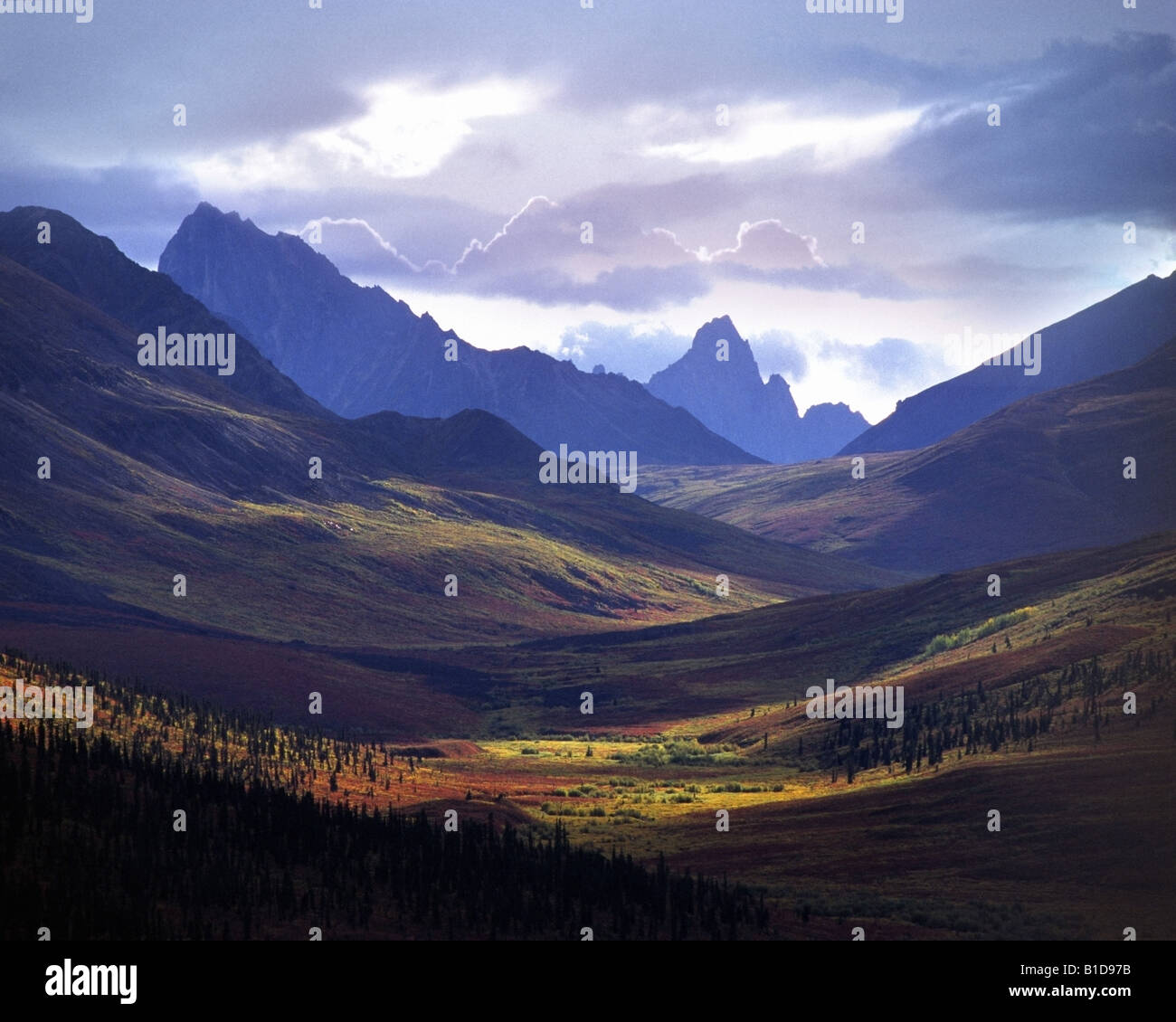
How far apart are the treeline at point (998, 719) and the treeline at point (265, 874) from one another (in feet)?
111

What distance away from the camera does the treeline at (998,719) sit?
79.4 metres

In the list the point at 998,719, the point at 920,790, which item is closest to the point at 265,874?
the point at 920,790

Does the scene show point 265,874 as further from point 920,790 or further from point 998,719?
point 998,719

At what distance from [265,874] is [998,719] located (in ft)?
188

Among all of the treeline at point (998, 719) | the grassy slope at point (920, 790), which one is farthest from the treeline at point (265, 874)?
the treeline at point (998, 719)

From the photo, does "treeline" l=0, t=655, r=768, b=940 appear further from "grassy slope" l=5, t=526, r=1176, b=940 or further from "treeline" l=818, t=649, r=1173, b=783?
"treeline" l=818, t=649, r=1173, b=783

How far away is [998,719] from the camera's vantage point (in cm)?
8562

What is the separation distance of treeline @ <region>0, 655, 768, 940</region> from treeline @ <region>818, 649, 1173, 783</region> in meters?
33.9

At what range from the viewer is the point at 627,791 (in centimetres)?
8844

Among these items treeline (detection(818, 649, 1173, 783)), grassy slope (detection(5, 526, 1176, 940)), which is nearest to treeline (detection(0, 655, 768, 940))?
grassy slope (detection(5, 526, 1176, 940))
